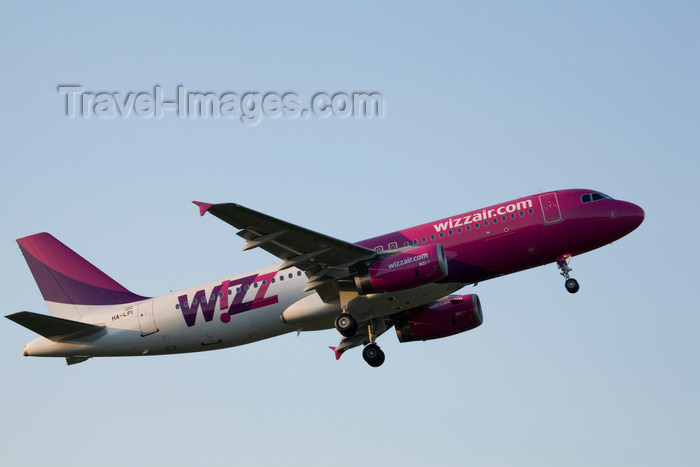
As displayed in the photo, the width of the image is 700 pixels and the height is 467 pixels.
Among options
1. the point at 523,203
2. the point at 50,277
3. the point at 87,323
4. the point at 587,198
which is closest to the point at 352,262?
the point at 523,203

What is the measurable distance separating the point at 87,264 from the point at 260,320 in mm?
10282

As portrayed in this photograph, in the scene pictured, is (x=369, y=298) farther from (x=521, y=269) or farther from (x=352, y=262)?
(x=521, y=269)

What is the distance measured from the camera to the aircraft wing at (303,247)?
108 ft

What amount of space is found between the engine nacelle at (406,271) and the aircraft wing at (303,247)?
62 centimetres

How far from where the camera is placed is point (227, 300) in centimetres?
3900

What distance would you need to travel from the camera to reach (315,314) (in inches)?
1486

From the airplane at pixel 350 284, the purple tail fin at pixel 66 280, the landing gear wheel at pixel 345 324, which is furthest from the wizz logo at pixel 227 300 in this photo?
the purple tail fin at pixel 66 280

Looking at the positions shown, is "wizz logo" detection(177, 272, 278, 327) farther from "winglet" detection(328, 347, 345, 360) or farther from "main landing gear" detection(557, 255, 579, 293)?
"main landing gear" detection(557, 255, 579, 293)

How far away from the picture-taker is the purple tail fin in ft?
138

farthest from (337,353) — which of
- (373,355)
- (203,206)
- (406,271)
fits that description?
(203,206)

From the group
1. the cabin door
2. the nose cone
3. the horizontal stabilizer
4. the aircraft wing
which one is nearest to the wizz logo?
the aircraft wing

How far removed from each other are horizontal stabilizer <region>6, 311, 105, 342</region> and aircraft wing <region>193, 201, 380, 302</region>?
10.2 metres

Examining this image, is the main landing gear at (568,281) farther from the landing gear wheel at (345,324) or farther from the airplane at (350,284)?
the landing gear wheel at (345,324)

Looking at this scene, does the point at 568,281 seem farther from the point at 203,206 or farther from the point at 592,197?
the point at 203,206
